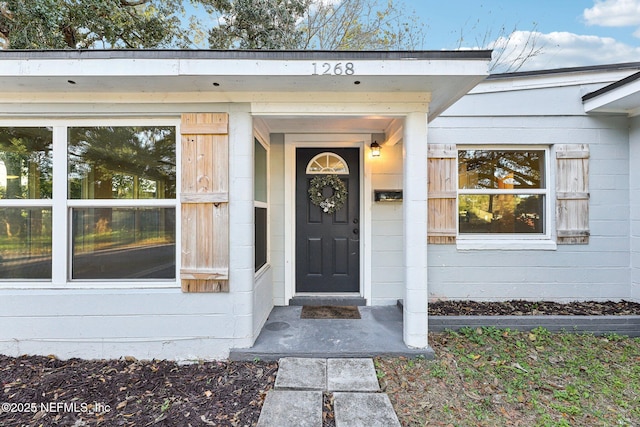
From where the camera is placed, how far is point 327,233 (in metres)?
3.74

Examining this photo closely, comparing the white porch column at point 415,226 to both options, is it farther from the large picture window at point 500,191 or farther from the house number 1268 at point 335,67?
the large picture window at point 500,191

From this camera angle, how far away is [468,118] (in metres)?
3.67

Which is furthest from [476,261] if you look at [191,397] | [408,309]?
[191,397]

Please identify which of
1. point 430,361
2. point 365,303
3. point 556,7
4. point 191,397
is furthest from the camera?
point 556,7

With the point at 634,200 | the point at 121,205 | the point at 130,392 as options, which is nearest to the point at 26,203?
the point at 121,205

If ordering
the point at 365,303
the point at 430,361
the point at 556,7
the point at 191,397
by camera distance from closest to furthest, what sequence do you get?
the point at 191,397 → the point at 430,361 → the point at 365,303 → the point at 556,7

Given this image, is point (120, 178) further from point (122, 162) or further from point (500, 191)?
point (500, 191)

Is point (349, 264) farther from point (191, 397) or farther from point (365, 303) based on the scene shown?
point (191, 397)

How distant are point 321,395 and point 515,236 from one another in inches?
123

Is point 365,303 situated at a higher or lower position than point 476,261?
lower

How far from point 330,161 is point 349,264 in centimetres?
131

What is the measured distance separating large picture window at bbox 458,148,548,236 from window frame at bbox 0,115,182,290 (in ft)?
10.8

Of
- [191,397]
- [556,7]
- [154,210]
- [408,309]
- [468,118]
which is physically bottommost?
[191,397]

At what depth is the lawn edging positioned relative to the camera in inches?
121
